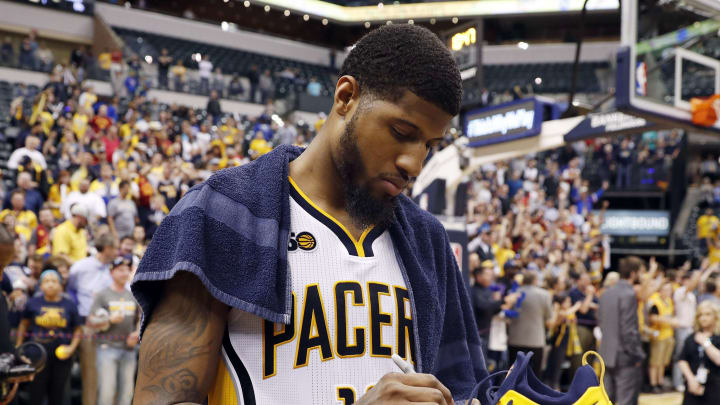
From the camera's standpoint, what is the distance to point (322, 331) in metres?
1.58

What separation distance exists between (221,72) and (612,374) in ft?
61.5

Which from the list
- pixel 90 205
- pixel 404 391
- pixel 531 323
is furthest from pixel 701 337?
pixel 90 205

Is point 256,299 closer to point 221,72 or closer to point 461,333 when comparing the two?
point 461,333

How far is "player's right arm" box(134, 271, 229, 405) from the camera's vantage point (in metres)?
1.44

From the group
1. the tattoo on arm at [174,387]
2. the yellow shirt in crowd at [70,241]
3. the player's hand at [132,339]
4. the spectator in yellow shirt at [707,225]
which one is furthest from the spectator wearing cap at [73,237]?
the spectator in yellow shirt at [707,225]

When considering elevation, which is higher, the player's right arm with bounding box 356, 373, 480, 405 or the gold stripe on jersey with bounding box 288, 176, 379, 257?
the gold stripe on jersey with bounding box 288, 176, 379, 257

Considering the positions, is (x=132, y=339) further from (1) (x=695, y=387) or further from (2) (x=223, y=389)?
(2) (x=223, y=389)

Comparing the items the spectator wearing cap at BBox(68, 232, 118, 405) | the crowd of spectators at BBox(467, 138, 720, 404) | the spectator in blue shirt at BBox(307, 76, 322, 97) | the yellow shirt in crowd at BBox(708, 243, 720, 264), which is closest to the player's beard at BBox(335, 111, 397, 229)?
the crowd of spectators at BBox(467, 138, 720, 404)

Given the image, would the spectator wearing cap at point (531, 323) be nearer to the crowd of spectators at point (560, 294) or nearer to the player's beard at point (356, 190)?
the crowd of spectators at point (560, 294)

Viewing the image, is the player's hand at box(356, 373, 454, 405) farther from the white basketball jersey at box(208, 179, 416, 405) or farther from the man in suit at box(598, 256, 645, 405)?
the man in suit at box(598, 256, 645, 405)

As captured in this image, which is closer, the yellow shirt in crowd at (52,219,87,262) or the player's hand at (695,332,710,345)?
the player's hand at (695,332,710,345)

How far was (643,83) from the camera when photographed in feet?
22.5

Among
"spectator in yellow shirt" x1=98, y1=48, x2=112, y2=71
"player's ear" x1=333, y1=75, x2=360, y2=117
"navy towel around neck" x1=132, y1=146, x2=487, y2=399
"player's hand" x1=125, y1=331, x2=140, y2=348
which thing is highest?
"spectator in yellow shirt" x1=98, y1=48, x2=112, y2=71

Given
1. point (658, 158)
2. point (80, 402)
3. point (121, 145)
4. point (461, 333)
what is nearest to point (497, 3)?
point (658, 158)
